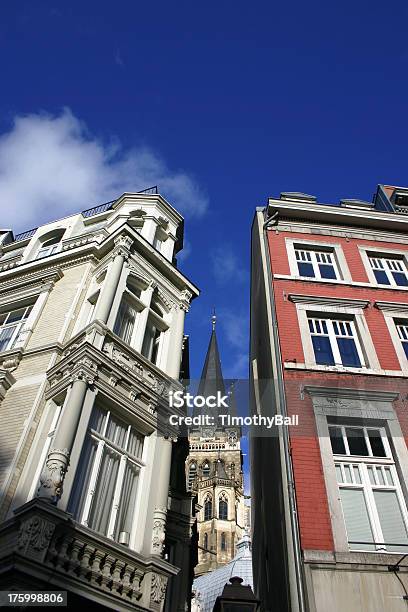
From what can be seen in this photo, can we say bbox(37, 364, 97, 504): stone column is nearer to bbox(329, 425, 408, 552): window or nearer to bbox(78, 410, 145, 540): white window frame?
bbox(78, 410, 145, 540): white window frame

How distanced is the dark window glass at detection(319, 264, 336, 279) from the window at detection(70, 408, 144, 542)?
26.3ft

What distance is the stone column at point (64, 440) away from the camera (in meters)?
8.88

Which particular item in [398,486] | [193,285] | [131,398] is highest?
[193,285]

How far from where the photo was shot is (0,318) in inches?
629

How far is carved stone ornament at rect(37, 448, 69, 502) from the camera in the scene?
880 cm

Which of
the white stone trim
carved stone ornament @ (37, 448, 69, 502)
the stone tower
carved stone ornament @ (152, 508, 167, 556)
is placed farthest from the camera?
the stone tower

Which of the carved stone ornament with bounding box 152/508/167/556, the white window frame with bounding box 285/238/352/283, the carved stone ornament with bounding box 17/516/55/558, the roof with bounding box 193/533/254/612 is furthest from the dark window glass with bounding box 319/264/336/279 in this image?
the roof with bounding box 193/533/254/612

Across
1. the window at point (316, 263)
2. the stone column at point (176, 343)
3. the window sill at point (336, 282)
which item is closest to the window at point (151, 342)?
the stone column at point (176, 343)

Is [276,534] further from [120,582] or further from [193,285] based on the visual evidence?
[193,285]

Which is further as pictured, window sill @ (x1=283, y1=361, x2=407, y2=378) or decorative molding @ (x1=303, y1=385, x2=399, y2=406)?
window sill @ (x1=283, y1=361, x2=407, y2=378)

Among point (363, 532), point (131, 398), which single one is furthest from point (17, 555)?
point (363, 532)

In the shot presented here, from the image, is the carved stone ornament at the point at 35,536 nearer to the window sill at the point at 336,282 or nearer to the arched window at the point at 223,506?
the window sill at the point at 336,282

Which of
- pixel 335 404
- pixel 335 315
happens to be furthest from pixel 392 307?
pixel 335 404

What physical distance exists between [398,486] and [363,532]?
133cm
